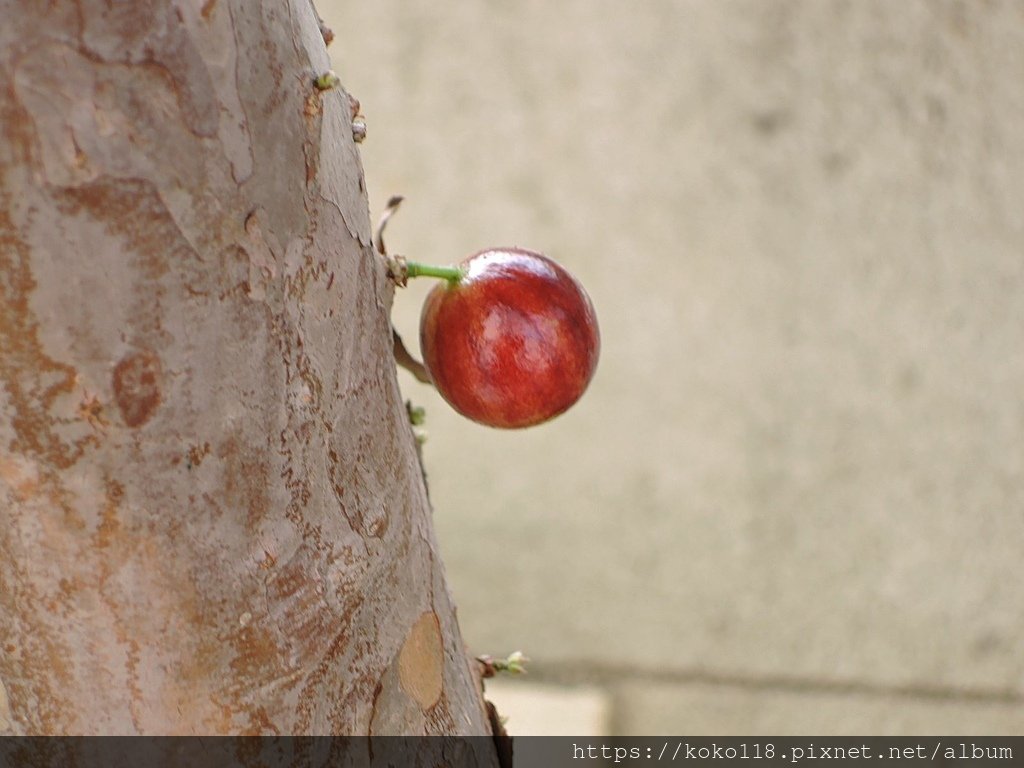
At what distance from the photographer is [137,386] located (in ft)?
1.06

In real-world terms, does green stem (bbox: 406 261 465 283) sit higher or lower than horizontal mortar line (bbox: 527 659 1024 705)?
higher

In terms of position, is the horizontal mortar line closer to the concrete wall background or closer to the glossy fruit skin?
the concrete wall background

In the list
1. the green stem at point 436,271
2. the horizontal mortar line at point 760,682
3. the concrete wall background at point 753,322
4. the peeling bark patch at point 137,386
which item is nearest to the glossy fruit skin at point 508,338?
the green stem at point 436,271

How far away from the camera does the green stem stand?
0.42 meters

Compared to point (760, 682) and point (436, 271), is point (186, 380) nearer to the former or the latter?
point (436, 271)

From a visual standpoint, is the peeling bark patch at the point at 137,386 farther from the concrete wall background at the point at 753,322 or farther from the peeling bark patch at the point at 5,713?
the concrete wall background at the point at 753,322

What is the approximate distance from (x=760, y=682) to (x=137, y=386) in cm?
126

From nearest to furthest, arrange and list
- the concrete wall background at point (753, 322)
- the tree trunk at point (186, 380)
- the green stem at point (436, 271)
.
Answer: the tree trunk at point (186, 380), the green stem at point (436, 271), the concrete wall background at point (753, 322)

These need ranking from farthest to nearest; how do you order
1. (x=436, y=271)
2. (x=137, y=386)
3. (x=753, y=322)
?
1. (x=753, y=322)
2. (x=436, y=271)
3. (x=137, y=386)

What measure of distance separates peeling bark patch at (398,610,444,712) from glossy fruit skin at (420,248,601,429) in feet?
0.29

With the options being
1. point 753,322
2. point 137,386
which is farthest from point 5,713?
point 753,322

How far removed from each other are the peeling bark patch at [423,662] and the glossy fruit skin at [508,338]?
0.09 meters

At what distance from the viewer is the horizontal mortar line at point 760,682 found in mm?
1385

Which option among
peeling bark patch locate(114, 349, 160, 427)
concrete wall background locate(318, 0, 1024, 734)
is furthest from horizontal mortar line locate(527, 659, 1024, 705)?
peeling bark patch locate(114, 349, 160, 427)
